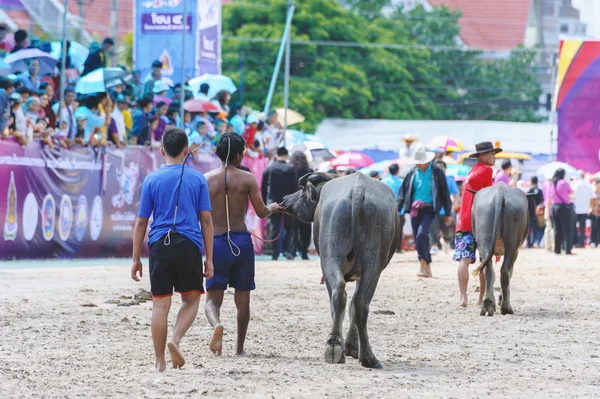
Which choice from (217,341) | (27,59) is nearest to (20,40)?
(27,59)

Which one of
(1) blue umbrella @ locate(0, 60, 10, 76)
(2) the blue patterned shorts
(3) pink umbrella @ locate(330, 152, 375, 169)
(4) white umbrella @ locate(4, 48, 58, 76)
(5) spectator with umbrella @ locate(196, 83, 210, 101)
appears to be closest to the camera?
(2) the blue patterned shorts

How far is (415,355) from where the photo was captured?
9.32m

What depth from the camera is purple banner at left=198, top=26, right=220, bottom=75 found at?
2522cm

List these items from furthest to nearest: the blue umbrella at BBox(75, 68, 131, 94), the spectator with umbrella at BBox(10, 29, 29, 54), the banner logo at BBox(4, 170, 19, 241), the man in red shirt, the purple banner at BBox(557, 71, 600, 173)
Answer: the purple banner at BBox(557, 71, 600, 173), the blue umbrella at BBox(75, 68, 131, 94), the spectator with umbrella at BBox(10, 29, 29, 54), the banner logo at BBox(4, 170, 19, 241), the man in red shirt

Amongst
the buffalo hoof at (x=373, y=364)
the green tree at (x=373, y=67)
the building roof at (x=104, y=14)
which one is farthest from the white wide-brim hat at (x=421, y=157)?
the building roof at (x=104, y=14)

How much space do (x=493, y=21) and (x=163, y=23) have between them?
2386 inches

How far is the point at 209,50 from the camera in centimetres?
2575

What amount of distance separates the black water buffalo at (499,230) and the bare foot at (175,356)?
5117 millimetres

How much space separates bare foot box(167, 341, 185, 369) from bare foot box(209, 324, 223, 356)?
0.53 metres

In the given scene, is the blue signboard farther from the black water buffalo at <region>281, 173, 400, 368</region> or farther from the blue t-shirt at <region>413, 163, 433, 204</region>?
the black water buffalo at <region>281, 173, 400, 368</region>

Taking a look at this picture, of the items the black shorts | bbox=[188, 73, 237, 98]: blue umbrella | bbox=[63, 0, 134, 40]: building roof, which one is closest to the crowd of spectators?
bbox=[188, 73, 237, 98]: blue umbrella

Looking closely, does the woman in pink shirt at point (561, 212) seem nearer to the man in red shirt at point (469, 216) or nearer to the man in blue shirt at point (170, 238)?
the man in red shirt at point (469, 216)

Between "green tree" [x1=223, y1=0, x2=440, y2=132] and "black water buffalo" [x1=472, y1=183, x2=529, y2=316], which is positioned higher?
"green tree" [x1=223, y1=0, x2=440, y2=132]

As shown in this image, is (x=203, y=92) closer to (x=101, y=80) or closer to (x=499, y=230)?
(x=101, y=80)
